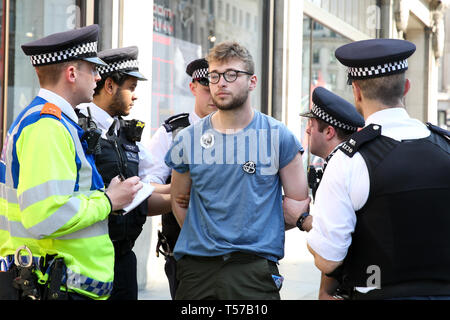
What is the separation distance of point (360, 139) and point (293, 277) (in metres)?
6.26

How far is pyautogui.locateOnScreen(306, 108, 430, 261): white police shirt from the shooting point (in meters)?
2.92

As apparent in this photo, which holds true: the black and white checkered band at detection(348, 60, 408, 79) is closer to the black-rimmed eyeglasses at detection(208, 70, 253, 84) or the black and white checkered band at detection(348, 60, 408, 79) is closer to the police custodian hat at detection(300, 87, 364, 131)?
Result: the black-rimmed eyeglasses at detection(208, 70, 253, 84)

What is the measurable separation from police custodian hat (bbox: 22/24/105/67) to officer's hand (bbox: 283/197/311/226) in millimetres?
1442

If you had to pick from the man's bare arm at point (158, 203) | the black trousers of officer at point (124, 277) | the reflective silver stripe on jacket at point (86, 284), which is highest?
the man's bare arm at point (158, 203)

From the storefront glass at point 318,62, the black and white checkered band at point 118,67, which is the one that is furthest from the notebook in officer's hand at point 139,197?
the storefront glass at point 318,62

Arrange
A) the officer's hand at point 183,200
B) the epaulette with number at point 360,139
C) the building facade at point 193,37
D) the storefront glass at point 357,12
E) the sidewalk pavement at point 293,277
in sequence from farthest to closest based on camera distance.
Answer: the storefront glass at point 357,12, the sidewalk pavement at point 293,277, the building facade at point 193,37, the officer's hand at point 183,200, the epaulette with number at point 360,139

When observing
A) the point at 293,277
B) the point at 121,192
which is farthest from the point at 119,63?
Answer: the point at 293,277

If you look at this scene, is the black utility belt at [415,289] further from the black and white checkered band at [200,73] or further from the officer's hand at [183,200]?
the black and white checkered band at [200,73]

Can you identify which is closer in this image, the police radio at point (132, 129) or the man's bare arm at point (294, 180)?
the man's bare arm at point (294, 180)

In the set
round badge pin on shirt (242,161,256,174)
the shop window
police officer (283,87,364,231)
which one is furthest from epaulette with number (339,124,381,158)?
the shop window

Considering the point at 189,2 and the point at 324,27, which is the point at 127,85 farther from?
the point at 324,27

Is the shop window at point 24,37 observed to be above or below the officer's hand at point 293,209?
above

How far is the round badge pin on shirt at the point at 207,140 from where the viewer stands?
3.73 m

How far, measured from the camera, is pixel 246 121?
3773mm
